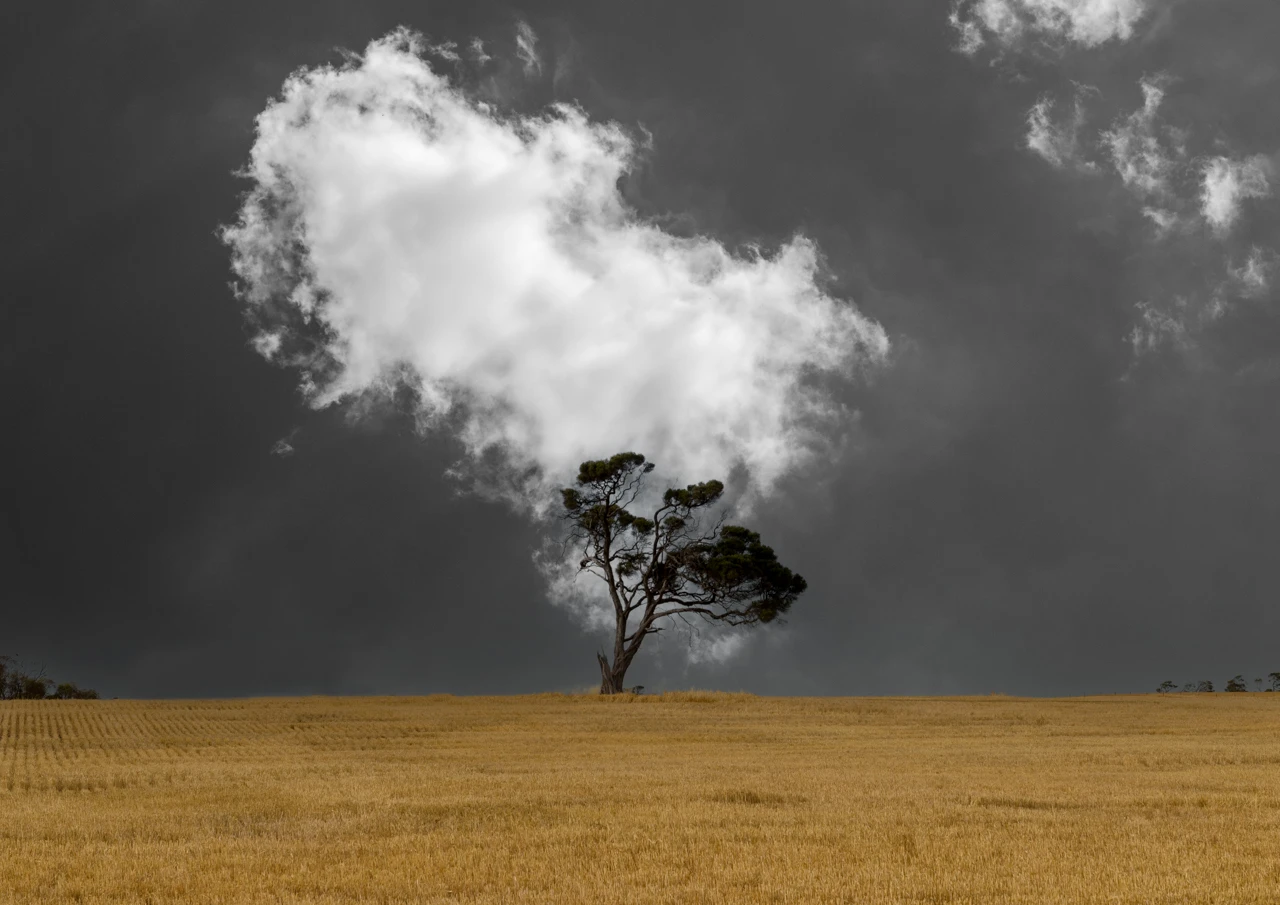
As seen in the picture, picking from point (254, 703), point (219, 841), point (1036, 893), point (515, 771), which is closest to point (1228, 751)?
point (515, 771)

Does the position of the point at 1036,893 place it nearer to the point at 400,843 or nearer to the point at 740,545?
the point at 400,843

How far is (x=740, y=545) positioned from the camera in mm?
69875

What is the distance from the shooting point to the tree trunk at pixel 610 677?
66.9 metres

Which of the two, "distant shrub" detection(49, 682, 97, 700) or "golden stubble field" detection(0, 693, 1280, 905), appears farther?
"distant shrub" detection(49, 682, 97, 700)

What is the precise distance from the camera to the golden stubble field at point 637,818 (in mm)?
12461

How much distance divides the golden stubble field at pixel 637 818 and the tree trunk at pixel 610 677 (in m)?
28.1

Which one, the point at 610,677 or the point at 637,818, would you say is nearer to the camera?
the point at 637,818

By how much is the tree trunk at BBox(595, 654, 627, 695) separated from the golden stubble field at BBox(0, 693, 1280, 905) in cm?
2811

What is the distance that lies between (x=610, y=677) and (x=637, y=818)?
50609 mm

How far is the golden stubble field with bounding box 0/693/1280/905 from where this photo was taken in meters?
12.5

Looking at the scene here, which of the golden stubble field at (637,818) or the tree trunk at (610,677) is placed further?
the tree trunk at (610,677)

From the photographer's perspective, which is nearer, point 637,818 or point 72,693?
point 637,818

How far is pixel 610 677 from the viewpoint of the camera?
67.1 metres

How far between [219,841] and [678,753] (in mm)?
18055
